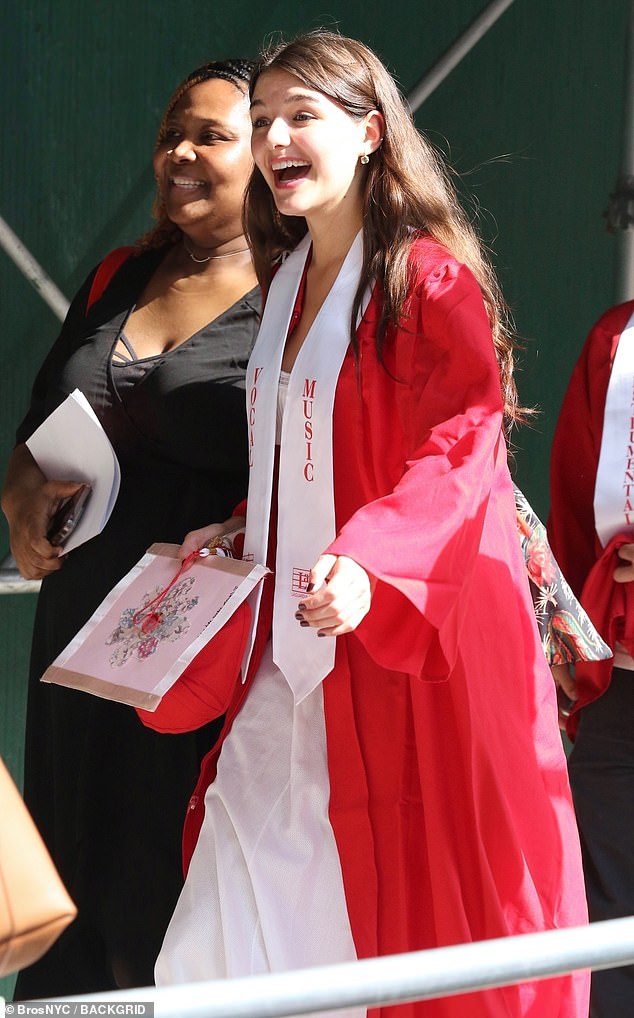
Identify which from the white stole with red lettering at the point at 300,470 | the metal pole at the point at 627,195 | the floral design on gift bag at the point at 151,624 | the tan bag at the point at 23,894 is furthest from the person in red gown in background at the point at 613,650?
the tan bag at the point at 23,894

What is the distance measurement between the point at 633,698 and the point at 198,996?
1.73 m

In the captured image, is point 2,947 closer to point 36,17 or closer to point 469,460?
point 469,460

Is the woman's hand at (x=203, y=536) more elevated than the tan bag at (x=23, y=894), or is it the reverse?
the tan bag at (x=23, y=894)

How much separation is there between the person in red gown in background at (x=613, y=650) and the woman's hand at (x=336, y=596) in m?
0.98

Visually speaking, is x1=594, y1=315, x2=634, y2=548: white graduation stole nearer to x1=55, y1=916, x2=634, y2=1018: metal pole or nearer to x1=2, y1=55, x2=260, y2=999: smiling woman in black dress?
x1=2, y1=55, x2=260, y2=999: smiling woman in black dress

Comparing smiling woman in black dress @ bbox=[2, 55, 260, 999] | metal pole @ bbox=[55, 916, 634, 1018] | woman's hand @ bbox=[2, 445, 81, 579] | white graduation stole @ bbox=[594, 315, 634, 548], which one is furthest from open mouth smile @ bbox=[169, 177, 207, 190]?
metal pole @ bbox=[55, 916, 634, 1018]

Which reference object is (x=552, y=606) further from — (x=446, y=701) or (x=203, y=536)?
(x=203, y=536)

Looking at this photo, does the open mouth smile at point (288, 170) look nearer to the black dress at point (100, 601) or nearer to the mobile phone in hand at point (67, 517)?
the black dress at point (100, 601)

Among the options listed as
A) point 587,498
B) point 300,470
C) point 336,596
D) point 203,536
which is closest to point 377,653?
point 336,596

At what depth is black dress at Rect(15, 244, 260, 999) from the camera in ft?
8.28

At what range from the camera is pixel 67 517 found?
258 centimetres

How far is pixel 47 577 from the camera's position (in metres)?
2.72

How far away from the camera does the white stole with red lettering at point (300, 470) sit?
2.03 metres

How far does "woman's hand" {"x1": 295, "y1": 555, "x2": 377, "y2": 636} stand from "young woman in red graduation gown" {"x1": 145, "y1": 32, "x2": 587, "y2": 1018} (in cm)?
9
